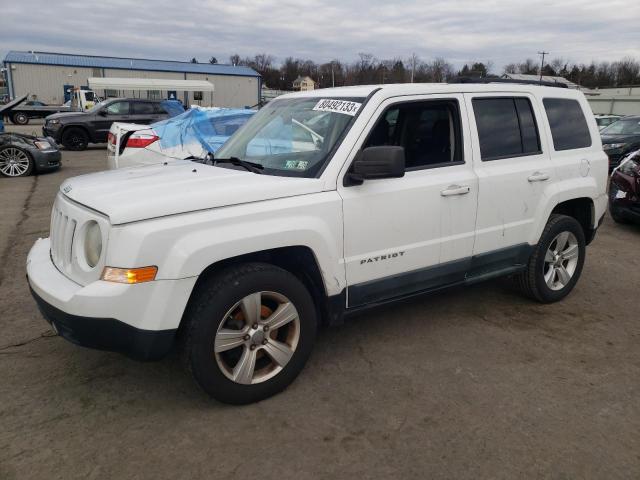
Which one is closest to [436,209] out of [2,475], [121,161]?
[2,475]

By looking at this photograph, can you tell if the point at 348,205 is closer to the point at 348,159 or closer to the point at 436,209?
the point at 348,159

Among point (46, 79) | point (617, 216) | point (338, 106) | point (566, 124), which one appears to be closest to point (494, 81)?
point (566, 124)

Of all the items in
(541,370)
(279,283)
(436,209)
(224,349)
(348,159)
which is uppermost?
(348,159)

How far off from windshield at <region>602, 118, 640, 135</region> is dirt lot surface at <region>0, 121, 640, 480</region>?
36.8ft

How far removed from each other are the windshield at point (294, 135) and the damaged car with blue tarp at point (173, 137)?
11.8 ft

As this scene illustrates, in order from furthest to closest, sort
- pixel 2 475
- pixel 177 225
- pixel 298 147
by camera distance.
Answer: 1. pixel 298 147
2. pixel 177 225
3. pixel 2 475

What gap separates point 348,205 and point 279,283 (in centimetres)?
66

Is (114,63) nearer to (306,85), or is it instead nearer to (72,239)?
(306,85)

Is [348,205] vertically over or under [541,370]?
over

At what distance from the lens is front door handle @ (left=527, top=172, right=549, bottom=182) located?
417 cm

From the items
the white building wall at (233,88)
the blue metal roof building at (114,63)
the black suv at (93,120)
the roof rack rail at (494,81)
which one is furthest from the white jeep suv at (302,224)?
the blue metal roof building at (114,63)

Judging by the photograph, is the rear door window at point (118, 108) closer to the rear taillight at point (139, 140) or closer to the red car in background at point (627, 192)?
the rear taillight at point (139, 140)

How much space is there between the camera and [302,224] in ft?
9.96

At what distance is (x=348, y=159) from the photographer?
326 centimetres
